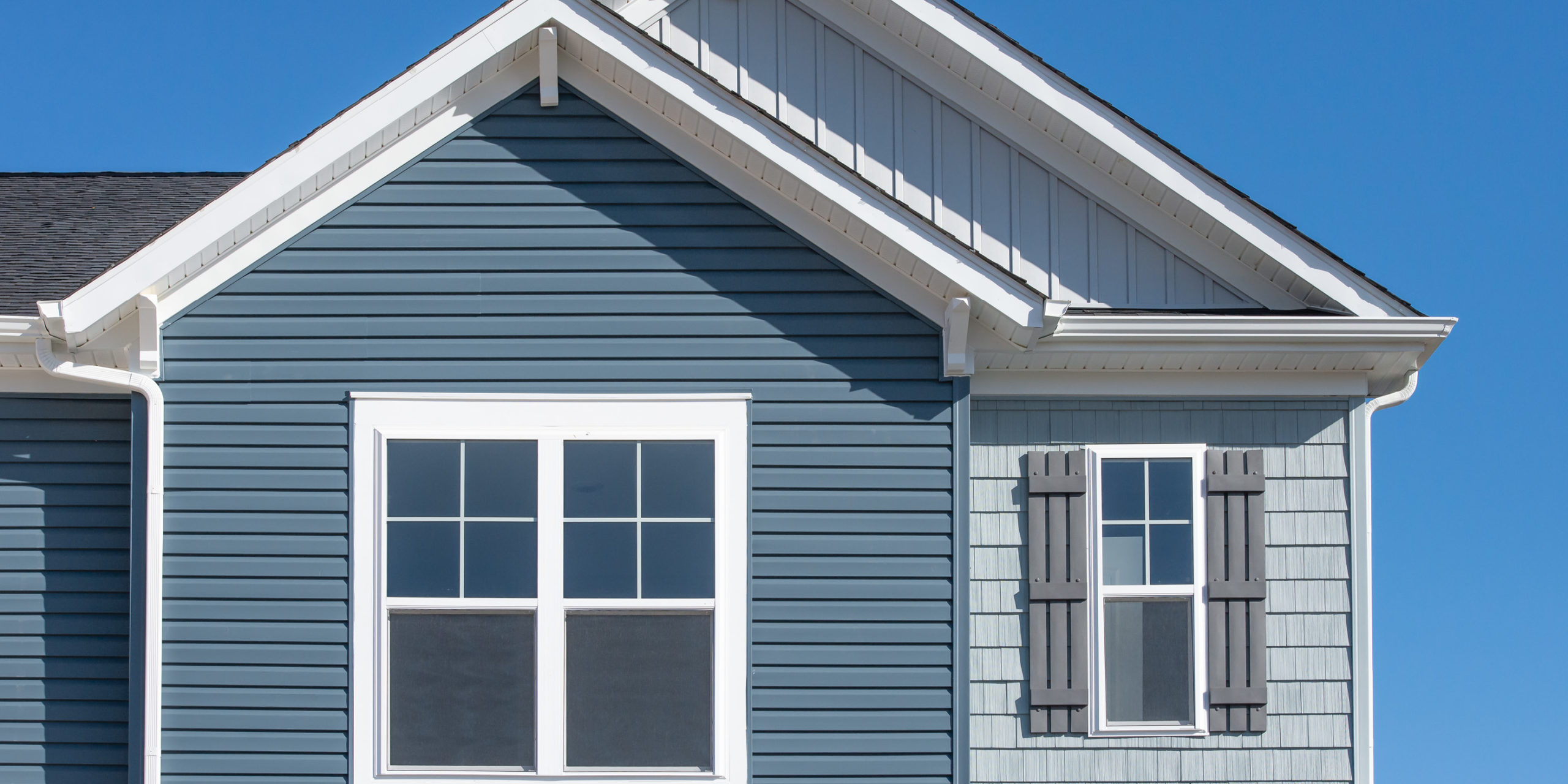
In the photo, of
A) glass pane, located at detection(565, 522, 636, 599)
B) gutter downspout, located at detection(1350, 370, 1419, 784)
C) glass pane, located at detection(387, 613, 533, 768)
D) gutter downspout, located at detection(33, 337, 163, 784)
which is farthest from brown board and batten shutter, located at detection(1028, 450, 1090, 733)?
gutter downspout, located at detection(33, 337, 163, 784)

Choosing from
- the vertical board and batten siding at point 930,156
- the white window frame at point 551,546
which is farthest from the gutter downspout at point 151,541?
the vertical board and batten siding at point 930,156

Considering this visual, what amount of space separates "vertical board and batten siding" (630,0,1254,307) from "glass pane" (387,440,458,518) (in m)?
2.60

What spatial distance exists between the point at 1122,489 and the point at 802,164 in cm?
237

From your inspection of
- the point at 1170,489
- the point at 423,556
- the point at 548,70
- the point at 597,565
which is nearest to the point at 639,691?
the point at 597,565

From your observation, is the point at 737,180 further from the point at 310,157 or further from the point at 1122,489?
the point at 1122,489

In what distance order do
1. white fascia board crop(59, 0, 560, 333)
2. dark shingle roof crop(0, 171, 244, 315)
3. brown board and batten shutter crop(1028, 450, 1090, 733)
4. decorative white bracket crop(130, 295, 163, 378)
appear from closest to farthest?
white fascia board crop(59, 0, 560, 333)
decorative white bracket crop(130, 295, 163, 378)
brown board and batten shutter crop(1028, 450, 1090, 733)
dark shingle roof crop(0, 171, 244, 315)

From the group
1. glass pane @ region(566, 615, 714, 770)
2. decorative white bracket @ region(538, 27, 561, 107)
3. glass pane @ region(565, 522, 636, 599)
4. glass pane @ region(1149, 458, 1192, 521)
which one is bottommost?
glass pane @ region(566, 615, 714, 770)

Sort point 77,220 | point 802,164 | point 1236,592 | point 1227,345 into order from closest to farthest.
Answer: point 802,164
point 1227,345
point 1236,592
point 77,220

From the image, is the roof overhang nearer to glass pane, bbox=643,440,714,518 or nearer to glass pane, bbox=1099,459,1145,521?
glass pane, bbox=1099,459,1145,521

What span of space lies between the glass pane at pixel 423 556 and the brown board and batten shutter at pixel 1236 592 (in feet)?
12.4

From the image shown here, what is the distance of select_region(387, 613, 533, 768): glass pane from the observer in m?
5.70

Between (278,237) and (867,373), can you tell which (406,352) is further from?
(867,373)

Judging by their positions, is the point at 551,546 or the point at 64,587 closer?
the point at 551,546

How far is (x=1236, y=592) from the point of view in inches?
242
